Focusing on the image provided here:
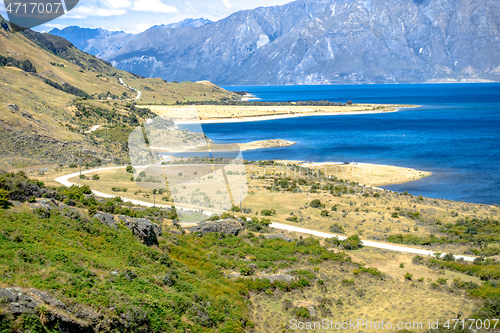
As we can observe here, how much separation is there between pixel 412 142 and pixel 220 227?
81357mm

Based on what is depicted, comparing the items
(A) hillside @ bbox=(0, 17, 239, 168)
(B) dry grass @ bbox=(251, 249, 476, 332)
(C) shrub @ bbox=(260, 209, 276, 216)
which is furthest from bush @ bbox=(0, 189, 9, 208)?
(A) hillside @ bbox=(0, 17, 239, 168)

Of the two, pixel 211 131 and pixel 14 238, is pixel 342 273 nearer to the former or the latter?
pixel 14 238

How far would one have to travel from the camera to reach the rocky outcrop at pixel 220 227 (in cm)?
2689

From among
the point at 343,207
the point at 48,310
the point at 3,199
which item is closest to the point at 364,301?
the point at 48,310

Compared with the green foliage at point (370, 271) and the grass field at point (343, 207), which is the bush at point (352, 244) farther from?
the green foliage at point (370, 271)

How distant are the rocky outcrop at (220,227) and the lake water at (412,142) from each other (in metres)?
34.1

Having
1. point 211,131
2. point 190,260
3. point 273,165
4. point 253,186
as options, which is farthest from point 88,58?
point 190,260

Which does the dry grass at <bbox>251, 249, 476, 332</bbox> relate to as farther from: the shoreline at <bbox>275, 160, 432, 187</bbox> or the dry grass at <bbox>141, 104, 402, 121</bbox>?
the dry grass at <bbox>141, 104, 402, 121</bbox>

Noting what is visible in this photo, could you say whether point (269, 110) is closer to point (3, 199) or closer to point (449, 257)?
point (449, 257)

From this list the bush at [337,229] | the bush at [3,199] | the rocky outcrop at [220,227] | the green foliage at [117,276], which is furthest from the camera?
the bush at [337,229]

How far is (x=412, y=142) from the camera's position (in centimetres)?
9688

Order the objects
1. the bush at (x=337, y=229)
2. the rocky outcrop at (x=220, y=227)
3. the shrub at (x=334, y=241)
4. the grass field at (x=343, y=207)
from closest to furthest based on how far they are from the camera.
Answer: the rocky outcrop at (x=220, y=227), the shrub at (x=334, y=241), the bush at (x=337, y=229), the grass field at (x=343, y=207)

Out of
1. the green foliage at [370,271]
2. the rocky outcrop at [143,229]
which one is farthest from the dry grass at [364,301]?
the rocky outcrop at [143,229]

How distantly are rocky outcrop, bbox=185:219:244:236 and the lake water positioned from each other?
3405cm
